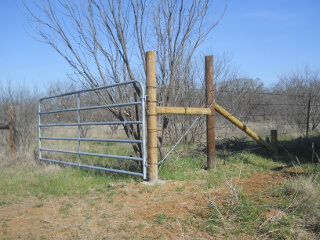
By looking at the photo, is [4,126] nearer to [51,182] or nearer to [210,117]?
[51,182]

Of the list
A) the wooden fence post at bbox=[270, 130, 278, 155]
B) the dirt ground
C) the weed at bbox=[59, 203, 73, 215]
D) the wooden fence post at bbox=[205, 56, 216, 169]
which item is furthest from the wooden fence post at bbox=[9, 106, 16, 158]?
the wooden fence post at bbox=[270, 130, 278, 155]

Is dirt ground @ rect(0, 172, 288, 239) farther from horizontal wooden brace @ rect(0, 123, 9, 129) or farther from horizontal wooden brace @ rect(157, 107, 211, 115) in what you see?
horizontal wooden brace @ rect(0, 123, 9, 129)

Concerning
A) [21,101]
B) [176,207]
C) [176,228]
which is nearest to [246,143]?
[176,207]

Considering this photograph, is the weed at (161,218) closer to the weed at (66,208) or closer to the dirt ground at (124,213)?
the dirt ground at (124,213)

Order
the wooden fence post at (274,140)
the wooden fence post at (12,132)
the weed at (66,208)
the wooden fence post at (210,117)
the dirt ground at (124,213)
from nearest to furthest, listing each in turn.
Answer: the dirt ground at (124,213) → the weed at (66,208) → the wooden fence post at (210,117) → the wooden fence post at (274,140) → the wooden fence post at (12,132)

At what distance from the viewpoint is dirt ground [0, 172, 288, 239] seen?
3543mm

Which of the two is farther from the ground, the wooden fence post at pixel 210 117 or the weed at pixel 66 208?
the wooden fence post at pixel 210 117

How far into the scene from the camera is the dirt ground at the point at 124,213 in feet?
11.6

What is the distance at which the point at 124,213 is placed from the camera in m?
4.20

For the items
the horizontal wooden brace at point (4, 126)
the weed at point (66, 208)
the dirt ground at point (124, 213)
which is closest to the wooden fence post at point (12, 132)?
the horizontal wooden brace at point (4, 126)

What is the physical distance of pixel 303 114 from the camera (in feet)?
40.8

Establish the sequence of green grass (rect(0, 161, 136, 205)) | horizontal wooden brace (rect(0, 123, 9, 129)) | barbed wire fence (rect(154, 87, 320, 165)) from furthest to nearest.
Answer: barbed wire fence (rect(154, 87, 320, 165)) → horizontal wooden brace (rect(0, 123, 9, 129)) → green grass (rect(0, 161, 136, 205))

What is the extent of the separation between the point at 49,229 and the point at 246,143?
6.75 metres

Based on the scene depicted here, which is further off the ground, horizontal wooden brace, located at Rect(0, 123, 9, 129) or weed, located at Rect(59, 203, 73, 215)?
horizontal wooden brace, located at Rect(0, 123, 9, 129)
